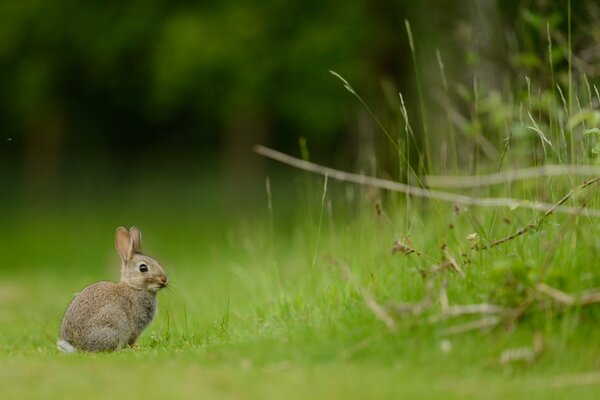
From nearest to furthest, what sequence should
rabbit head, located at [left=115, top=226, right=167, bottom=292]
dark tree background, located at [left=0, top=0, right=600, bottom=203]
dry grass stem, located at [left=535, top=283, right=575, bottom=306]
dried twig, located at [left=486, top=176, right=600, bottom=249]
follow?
dry grass stem, located at [left=535, top=283, right=575, bottom=306], dried twig, located at [left=486, top=176, right=600, bottom=249], rabbit head, located at [left=115, top=226, right=167, bottom=292], dark tree background, located at [left=0, top=0, right=600, bottom=203]

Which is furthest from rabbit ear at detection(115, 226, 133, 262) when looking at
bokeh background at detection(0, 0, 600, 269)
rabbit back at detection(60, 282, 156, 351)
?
bokeh background at detection(0, 0, 600, 269)

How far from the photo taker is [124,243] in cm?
796

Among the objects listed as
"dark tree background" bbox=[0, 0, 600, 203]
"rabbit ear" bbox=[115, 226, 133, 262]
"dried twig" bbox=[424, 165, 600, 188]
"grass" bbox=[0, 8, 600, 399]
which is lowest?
"grass" bbox=[0, 8, 600, 399]

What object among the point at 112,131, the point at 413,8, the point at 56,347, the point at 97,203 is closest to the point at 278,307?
the point at 56,347

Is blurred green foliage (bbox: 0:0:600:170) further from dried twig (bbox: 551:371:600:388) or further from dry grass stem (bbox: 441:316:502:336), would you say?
dried twig (bbox: 551:371:600:388)

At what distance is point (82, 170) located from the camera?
3378 centimetres

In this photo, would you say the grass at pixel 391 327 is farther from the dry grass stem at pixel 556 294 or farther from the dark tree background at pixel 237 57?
the dark tree background at pixel 237 57

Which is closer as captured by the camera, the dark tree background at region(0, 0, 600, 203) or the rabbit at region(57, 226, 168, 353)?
the rabbit at region(57, 226, 168, 353)

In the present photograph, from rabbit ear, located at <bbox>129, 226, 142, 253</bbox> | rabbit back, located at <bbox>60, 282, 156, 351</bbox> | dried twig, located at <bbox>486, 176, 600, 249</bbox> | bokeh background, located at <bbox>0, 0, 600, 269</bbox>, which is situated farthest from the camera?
bokeh background, located at <bbox>0, 0, 600, 269</bbox>

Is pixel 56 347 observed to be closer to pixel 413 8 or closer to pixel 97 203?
pixel 413 8

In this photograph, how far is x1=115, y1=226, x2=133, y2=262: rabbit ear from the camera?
310 inches

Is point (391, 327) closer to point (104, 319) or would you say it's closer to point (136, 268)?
point (104, 319)

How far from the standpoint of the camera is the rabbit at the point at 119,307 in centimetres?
717

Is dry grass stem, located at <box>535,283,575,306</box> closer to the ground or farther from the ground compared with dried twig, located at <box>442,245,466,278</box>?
closer to the ground
